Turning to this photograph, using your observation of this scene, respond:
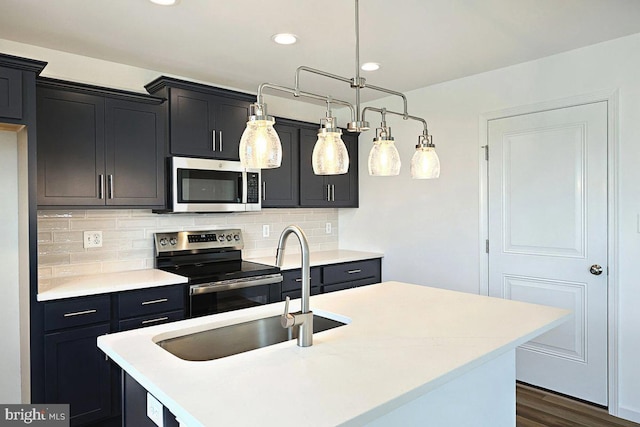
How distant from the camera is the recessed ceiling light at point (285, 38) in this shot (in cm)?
268

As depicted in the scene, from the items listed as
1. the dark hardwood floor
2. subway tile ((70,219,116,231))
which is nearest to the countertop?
subway tile ((70,219,116,231))

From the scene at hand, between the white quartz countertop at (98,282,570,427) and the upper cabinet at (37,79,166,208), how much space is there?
4.80ft

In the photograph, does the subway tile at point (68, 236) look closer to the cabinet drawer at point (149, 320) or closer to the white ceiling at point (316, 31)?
the cabinet drawer at point (149, 320)

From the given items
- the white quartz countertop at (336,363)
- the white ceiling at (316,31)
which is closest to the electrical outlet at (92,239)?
the white ceiling at (316,31)

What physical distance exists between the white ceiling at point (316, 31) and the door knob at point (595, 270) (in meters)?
1.48

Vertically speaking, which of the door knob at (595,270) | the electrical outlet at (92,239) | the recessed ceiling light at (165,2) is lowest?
the door knob at (595,270)

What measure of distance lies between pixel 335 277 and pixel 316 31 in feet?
6.89

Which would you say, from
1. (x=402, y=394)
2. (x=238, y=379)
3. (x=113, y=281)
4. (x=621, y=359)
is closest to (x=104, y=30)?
(x=113, y=281)

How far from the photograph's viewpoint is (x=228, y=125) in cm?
341

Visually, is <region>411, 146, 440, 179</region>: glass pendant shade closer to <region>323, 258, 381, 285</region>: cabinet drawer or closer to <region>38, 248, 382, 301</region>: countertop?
<region>38, 248, 382, 301</region>: countertop

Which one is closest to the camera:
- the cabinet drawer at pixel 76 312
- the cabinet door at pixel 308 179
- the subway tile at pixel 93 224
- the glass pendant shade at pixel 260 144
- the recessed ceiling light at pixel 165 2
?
the glass pendant shade at pixel 260 144

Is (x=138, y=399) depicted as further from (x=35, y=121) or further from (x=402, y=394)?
(x=35, y=121)

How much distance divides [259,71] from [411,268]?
2.18m

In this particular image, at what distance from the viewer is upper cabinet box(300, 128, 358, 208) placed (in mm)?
4066
